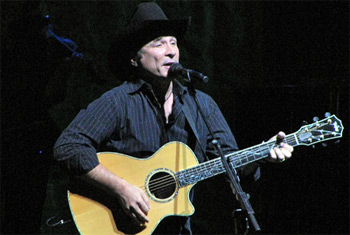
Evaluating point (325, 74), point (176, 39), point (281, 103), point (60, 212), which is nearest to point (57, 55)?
point (176, 39)

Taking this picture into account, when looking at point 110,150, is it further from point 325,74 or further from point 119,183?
point 325,74

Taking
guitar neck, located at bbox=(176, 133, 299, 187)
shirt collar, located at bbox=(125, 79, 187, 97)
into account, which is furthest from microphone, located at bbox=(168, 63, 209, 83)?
guitar neck, located at bbox=(176, 133, 299, 187)

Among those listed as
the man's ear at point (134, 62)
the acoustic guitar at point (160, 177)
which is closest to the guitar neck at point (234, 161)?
the acoustic guitar at point (160, 177)

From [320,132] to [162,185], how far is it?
114 centimetres

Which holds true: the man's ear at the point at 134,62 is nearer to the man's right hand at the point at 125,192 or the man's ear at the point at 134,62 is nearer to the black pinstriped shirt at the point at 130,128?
the black pinstriped shirt at the point at 130,128

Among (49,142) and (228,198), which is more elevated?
(49,142)

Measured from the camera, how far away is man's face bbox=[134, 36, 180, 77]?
116 inches

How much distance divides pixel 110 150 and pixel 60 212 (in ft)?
5.00

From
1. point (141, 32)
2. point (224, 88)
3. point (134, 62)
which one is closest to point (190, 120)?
point (134, 62)

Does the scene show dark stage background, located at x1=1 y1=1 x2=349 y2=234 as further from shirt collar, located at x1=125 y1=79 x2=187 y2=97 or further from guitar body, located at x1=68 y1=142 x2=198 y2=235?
guitar body, located at x1=68 y1=142 x2=198 y2=235

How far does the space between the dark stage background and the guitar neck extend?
440mm

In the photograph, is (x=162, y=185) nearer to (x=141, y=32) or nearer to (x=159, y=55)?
(x=159, y=55)

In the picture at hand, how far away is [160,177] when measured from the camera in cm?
283

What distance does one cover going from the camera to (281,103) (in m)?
3.55
